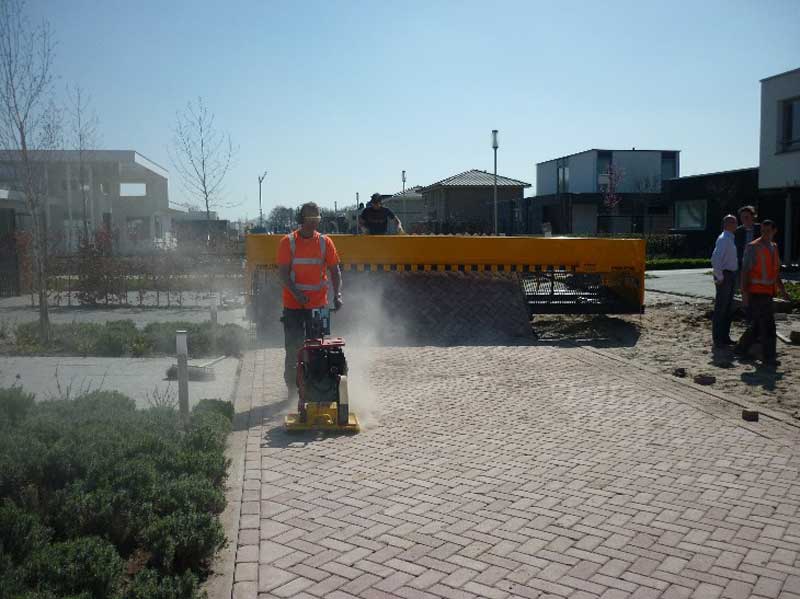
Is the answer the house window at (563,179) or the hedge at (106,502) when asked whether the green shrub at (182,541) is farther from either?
the house window at (563,179)

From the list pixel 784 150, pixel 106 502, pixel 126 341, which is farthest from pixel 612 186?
pixel 106 502

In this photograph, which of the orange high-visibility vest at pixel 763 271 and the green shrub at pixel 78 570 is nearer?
the green shrub at pixel 78 570

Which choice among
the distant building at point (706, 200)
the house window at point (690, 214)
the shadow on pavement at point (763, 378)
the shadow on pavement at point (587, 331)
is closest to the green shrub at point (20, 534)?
the shadow on pavement at point (763, 378)

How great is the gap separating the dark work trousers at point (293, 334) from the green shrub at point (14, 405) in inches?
97.2

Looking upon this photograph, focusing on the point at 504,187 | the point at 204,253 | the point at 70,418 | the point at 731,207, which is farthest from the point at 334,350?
the point at 504,187

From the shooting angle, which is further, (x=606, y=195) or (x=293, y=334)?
(x=606, y=195)

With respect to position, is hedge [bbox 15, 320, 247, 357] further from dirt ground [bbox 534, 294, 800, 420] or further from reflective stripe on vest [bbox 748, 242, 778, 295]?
reflective stripe on vest [bbox 748, 242, 778, 295]

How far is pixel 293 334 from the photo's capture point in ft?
26.9

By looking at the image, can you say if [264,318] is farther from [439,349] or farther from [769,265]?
[769,265]

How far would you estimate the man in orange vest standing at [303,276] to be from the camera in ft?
26.3

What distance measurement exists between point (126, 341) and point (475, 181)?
146ft

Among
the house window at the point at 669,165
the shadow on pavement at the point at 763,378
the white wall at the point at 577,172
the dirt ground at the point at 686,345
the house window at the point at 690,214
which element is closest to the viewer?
the dirt ground at the point at 686,345

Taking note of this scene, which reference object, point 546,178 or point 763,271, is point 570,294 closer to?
point 763,271

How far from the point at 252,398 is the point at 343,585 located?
466 cm
